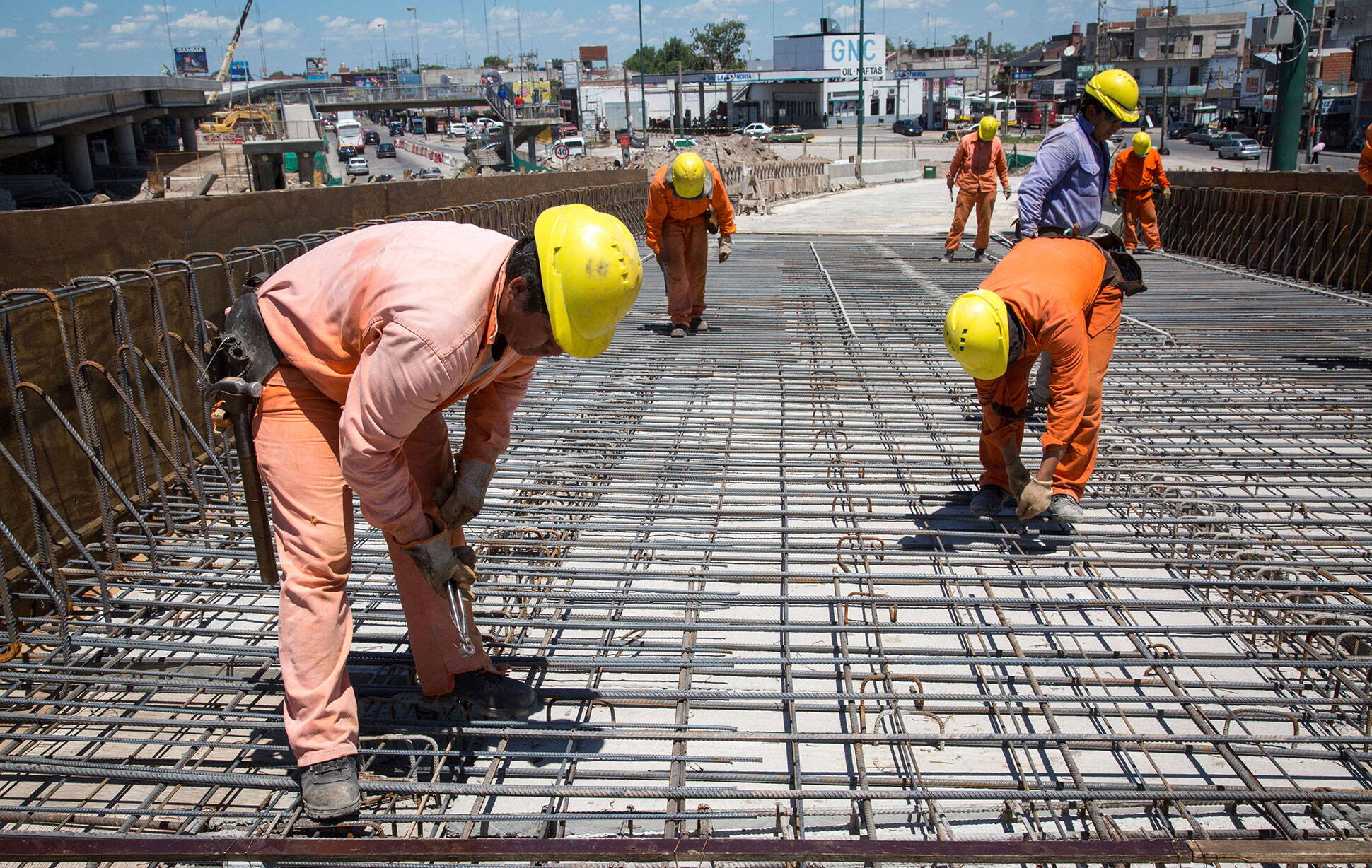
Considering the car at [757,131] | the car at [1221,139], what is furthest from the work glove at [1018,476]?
the car at [757,131]

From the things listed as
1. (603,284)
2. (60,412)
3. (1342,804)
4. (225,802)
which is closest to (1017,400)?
(1342,804)

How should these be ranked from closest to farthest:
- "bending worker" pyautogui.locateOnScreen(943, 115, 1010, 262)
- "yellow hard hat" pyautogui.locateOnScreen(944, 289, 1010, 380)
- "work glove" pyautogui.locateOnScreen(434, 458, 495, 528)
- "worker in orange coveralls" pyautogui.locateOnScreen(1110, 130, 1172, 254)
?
"work glove" pyautogui.locateOnScreen(434, 458, 495, 528), "yellow hard hat" pyautogui.locateOnScreen(944, 289, 1010, 380), "worker in orange coveralls" pyautogui.locateOnScreen(1110, 130, 1172, 254), "bending worker" pyautogui.locateOnScreen(943, 115, 1010, 262)

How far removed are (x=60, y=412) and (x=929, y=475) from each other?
3.74 m

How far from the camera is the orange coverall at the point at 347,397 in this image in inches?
79.1

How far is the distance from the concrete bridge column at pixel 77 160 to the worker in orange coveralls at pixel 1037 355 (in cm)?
3439

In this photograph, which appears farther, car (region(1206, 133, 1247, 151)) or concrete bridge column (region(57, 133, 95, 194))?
car (region(1206, 133, 1247, 151))

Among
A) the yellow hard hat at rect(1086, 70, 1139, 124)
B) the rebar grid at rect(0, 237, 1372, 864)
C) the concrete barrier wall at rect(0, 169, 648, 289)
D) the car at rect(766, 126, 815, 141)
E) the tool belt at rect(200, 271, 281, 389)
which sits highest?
the car at rect(766, 126, 815, 141)

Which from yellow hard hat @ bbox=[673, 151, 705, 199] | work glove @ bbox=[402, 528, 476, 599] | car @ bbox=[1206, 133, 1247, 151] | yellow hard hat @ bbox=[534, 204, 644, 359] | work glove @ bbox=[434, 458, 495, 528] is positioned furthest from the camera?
car @ bbox=[1206, 133, 1247, 151]

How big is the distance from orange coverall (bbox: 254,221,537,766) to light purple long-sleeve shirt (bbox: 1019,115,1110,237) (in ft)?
11.3

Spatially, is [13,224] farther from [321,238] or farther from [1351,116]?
[1351,116]

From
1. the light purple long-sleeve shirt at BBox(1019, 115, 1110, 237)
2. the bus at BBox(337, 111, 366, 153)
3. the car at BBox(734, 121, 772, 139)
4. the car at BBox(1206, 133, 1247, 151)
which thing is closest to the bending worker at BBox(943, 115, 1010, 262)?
the light purple long-sleeve shirt at BBox(1019, 115, 1110, 237)

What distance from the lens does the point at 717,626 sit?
304 cm

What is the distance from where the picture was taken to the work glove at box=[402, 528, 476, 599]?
7.50ft

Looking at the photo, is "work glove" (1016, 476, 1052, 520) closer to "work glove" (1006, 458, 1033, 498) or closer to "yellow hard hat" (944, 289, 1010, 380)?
"work glove" (1006, 458, 1033, 498)
